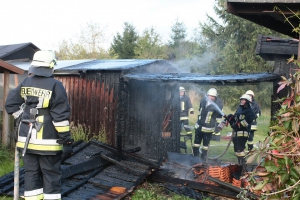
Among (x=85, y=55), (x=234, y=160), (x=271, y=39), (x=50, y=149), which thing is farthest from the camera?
(x=85, y=55)

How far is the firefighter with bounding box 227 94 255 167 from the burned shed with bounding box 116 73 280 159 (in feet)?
5.99

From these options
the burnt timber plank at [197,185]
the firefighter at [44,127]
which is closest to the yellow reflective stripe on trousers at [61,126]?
the firefighter at [44,127]

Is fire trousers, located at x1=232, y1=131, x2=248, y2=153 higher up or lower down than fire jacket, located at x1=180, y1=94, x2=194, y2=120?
lower down

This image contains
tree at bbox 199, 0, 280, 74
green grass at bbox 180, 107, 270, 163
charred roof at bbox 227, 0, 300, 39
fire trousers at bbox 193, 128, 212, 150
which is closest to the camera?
charred roof at bbox 227, 0, 300, 39

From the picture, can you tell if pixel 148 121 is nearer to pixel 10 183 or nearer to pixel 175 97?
pixel 175 97

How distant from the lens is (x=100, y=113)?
30.6 feet

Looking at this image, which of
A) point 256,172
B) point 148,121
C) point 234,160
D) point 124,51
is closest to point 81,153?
point 148,121

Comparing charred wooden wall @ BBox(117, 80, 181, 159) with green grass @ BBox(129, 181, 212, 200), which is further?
charred wooden wall @ BBox(117, 80, 181, 159)

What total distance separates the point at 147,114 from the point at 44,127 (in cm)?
540

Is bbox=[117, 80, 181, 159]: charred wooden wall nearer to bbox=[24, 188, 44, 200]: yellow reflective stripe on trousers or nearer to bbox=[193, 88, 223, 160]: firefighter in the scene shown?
bbox=[193, 88, 223, 160]: firefighter

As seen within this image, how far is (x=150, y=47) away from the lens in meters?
31.2

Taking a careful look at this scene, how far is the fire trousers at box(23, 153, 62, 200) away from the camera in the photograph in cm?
437

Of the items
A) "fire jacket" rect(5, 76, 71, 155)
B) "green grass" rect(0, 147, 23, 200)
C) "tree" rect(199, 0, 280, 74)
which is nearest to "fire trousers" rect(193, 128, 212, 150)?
"green grass" rect(0, 147, 23, 200)

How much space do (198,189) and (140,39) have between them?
27503 millimetres
